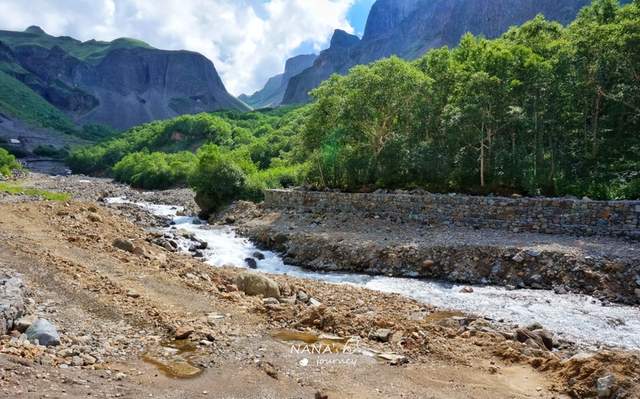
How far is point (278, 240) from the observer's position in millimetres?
23547

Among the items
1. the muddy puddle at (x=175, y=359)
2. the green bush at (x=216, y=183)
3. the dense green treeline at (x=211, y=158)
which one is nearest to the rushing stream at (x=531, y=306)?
the muddy puddle at (x=175, y=359)

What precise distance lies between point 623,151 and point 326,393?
2275cm

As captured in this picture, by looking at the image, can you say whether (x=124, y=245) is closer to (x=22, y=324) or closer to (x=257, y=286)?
(x=257, y=286)

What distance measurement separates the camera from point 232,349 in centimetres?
868

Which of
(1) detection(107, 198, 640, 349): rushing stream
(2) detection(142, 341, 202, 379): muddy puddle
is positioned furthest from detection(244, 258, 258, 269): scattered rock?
(2) detection(142, 341, 202, 379): muddy puddle

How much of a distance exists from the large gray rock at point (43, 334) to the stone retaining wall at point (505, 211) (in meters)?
18.5

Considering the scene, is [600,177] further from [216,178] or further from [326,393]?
[216,178]

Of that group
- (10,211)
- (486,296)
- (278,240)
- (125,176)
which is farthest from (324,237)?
(125,176)

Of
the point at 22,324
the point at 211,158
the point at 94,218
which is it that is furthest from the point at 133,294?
the point at 211,158

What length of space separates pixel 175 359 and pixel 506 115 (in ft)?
73.6

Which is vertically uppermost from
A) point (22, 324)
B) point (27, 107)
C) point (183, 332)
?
point (27, 107)

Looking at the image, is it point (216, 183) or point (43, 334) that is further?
point (216, 183)

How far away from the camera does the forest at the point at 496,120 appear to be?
74.9 ft

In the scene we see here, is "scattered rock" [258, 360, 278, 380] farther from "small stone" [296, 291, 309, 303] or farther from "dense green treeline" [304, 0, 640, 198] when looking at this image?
"dense green treeline" [304, 0, 640, 198]
